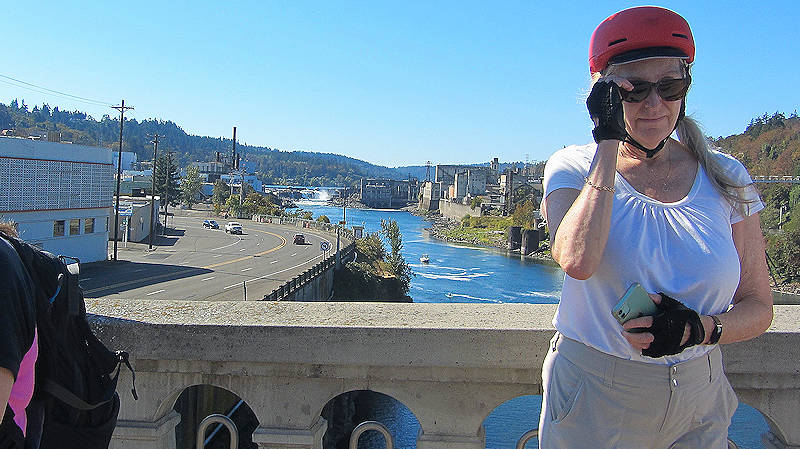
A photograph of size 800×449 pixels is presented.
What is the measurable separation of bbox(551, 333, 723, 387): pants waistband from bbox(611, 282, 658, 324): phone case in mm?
180

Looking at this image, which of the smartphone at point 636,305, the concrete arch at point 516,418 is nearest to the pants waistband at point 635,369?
the smartphone at point 636,305

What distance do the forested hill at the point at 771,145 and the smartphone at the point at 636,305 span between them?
9546cm

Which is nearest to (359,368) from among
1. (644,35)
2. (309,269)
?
(644,35)

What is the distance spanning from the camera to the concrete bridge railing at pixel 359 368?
2602mm

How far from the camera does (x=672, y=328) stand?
1770 millimetres

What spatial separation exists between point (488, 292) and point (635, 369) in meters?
56.6

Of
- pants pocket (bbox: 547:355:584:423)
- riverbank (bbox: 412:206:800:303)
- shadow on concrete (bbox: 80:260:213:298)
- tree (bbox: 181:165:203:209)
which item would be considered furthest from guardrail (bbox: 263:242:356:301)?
tree (bbox: 181:165:203:209)

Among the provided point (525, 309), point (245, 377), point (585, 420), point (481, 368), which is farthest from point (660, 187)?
point (245, 377)

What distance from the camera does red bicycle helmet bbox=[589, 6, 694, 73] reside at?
1.88 meters

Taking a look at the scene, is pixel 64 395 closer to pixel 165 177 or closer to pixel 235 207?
pixel 165 177

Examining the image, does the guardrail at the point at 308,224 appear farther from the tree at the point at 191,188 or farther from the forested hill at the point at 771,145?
the forested hill at the point at 771,145

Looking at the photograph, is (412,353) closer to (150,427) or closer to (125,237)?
(150,427)

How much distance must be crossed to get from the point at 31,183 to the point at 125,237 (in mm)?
14641

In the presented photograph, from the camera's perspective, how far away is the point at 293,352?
2.63 m
